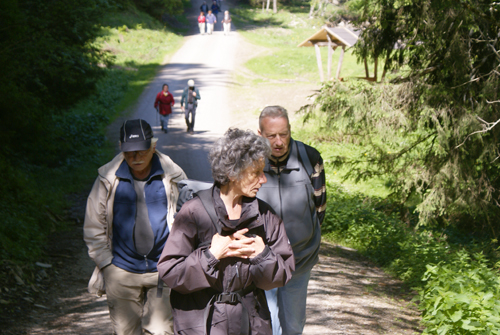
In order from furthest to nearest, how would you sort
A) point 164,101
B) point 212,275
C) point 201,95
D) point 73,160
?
point 201,95
point 164,101
point 73,160
point 212,275

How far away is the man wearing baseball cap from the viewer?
349 cm

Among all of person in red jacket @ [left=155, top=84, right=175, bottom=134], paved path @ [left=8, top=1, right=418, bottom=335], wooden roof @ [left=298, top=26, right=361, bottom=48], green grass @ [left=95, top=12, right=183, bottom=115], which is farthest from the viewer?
green grass @ [left=95, top=12, right=183, bottom=115]

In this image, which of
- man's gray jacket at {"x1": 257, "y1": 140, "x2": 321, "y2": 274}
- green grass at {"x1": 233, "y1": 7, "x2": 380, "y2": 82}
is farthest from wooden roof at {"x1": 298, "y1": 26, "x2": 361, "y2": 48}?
man's gray jacket at {"x1": 257, "y1": 140, "x2": 321, "y2": 274}

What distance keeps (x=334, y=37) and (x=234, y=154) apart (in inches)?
831

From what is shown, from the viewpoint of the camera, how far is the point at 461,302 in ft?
16.5

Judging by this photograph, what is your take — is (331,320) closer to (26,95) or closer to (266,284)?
(266,284)

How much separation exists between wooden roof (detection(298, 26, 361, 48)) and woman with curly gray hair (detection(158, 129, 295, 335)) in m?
20.2

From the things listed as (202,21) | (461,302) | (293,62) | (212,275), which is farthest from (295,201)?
(202,21)

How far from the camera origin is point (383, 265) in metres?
8.25

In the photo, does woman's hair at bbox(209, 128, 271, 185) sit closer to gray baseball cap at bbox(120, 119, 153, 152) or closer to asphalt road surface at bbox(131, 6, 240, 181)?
gray baseball cap at bbox(120, 119, 153, 152)

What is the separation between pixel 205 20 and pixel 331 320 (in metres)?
38.7

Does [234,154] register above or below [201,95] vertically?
above

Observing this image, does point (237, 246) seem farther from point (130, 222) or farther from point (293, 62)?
point (293, 62)

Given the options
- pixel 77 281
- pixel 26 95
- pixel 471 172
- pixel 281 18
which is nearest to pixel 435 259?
pixel 471 172
